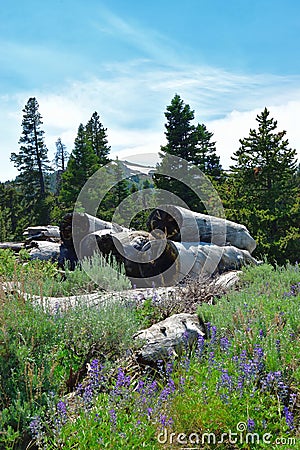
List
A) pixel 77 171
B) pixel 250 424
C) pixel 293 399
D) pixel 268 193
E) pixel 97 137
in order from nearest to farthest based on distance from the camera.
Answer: pixel 250 424, pixel 293 399, pixel 268 193, pixel 77 171, pixel 97 137

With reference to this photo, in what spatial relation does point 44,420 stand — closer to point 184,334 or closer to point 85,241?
point 184,334

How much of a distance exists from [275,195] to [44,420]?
14.5 meters

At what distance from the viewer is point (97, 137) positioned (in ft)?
92.9

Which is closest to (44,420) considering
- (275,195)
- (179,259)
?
(179,259)

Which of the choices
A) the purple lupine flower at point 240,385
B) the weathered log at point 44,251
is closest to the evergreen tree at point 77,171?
the weathered log at point 44,251

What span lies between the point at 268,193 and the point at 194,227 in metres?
8.14

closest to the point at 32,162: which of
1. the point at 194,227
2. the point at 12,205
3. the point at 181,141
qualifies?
the point at 12,205

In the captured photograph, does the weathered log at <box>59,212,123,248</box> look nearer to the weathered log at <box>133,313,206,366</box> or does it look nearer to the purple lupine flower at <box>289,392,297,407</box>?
the weathered log at <box>133,313,206,366</box>

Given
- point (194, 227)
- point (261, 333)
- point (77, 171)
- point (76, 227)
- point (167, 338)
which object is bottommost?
point (167, 338)

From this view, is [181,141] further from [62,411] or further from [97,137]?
[62,411]

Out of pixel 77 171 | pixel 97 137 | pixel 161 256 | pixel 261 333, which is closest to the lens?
pixel 261 333
